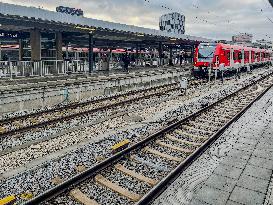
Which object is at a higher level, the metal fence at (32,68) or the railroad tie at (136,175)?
the metal fence at (32,68)

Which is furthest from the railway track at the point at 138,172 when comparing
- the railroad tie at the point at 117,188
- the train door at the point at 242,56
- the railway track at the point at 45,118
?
the train door at the point at 242,56

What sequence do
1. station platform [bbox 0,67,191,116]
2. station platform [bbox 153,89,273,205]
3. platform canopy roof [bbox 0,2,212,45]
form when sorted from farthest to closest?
platform canopy roof [bbox 0,2,212,45]
station platform [bbox 0,67,191,116]
station platform [bbox 153,89,273,205]

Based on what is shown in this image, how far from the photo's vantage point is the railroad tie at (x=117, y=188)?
5293 mm

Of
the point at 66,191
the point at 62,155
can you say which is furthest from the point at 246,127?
the point at 66,191

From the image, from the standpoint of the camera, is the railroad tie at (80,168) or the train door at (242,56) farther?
the train door at (242,56)

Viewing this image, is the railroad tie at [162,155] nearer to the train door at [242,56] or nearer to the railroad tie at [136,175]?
the railroad tie at [136,175]

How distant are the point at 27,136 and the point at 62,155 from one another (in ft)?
7.92

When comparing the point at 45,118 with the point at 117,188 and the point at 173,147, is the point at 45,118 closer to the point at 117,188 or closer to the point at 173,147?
the point at 173,147

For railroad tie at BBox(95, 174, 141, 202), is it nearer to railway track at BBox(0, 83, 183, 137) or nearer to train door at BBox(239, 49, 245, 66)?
railway track at BBox(0, 83, 183, 137)

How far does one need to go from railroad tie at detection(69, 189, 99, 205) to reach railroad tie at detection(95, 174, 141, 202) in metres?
0.55

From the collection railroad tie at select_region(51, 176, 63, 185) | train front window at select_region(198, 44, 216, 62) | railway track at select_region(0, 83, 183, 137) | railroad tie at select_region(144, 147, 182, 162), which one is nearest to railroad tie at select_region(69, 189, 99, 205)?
railroad tie at select_region(51, 176, 63, 185)

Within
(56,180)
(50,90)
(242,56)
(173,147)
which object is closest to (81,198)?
(56,180)

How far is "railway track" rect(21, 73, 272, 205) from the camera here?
5.24 meters

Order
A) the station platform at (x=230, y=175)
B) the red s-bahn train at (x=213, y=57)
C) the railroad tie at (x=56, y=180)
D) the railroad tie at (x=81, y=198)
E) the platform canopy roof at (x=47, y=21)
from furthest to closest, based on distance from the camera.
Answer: the red s-bahn train at (x=213, y=57) → the platform canopy roof at (x=47, y=21) → the railroad tie at (x=56, y=180) → the station platform at (x=230, y=175) → the railroad tie at (x=81, y=198)
